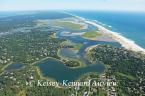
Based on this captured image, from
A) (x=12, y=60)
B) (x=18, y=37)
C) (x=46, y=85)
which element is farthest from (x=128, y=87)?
(x=18, y=37)

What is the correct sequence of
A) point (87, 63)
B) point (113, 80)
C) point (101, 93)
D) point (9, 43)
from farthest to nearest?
point (9, 43), point (87, 63), point (113, 80), point (101, 93)

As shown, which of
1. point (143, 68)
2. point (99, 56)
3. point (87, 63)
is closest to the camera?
point (143, 68)

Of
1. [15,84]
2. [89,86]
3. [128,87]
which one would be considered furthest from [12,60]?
[128,87]

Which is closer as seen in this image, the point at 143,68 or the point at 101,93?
the point at 101,93

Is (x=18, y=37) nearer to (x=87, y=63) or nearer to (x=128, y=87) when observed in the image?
(x=87, y=63)

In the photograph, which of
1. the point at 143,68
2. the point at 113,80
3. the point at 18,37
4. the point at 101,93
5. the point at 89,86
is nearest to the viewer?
the point at 101,93

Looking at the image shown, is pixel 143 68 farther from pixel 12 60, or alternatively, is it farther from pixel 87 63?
pixel 12 60
